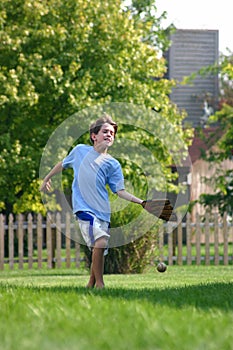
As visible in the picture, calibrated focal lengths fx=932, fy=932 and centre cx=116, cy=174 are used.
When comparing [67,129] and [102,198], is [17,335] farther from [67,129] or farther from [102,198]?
[67,129]

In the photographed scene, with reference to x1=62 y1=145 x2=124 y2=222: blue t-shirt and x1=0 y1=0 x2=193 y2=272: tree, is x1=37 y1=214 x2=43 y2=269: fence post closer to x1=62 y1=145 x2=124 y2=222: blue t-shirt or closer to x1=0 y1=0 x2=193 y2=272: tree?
x1=0 y1=0 x2=193 y2=272: tree

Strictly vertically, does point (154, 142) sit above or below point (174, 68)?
below

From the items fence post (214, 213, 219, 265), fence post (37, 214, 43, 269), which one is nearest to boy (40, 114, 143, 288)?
fence post (37, 214, 43, 269)

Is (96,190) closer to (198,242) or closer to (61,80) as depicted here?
(198,242)

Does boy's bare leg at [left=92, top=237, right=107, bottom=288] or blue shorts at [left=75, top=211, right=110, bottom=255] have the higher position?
blue shorts at [left=75, top=211, right=110, bottom=255]

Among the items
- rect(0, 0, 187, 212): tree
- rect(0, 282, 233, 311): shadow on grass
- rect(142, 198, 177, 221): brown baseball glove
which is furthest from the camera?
rect(0, 0, 187, 212): tree

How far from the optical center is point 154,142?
28469 millimetres

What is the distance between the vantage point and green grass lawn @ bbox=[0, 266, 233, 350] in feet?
15.3

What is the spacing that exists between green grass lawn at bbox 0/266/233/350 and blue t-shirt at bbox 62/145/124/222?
56.9 inches

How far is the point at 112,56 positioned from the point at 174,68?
Result: 14.0 m

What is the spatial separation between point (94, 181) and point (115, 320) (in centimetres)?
378

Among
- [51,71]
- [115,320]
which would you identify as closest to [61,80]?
[51,71]

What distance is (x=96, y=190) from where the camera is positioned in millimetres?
9297

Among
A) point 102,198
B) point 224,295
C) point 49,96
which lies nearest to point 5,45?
point 49,96
